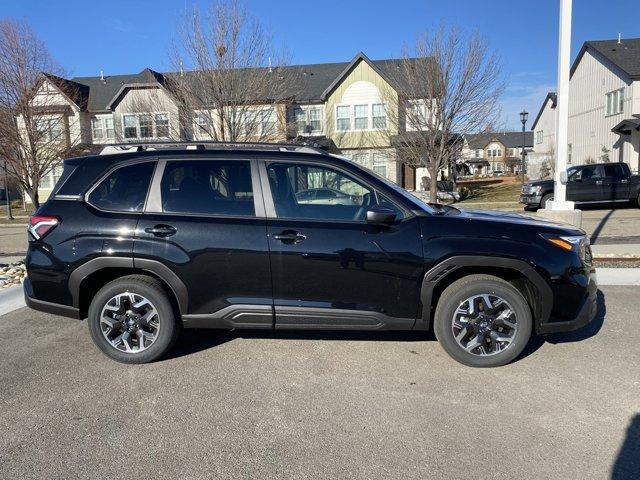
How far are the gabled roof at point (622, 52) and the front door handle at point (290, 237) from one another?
3097 cm

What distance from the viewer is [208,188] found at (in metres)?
4.18

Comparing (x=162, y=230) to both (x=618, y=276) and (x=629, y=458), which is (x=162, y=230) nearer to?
(x=629, y=458)

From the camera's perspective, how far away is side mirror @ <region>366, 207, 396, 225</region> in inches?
151

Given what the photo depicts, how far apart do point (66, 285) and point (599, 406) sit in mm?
4349

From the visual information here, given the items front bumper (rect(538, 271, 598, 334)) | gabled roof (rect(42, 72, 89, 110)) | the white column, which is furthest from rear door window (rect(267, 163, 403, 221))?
gabled roof (rect(42, 72, 89, 110))

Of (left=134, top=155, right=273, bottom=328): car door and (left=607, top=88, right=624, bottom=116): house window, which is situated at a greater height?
(left=607, top=88, right=624, bottom=116): house window

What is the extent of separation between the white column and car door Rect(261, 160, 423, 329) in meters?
6.32

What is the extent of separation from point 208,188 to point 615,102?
33567 millimetres

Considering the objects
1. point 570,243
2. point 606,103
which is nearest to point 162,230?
point 570,243

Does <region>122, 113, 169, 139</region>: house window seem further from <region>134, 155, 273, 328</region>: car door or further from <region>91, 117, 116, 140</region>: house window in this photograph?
<region>134, 155, 273, 328</region>: car door

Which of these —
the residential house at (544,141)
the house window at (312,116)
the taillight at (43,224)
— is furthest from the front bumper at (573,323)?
the residential house at (544,141)

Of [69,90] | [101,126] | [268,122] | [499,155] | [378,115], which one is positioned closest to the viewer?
[268,122]

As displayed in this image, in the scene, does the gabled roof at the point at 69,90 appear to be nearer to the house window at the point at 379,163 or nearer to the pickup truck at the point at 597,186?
the house window at the point at 379,163

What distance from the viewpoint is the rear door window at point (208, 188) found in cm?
413
